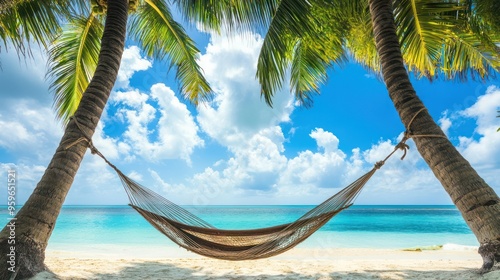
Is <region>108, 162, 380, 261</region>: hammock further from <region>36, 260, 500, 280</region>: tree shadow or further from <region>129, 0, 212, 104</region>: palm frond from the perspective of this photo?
<region>129, 0, 212, 104</region>: palm frond

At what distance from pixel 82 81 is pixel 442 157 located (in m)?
3.21

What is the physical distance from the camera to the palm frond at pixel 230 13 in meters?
2.87

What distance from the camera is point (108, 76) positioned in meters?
2.35

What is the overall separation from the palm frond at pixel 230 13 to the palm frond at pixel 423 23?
1.02m

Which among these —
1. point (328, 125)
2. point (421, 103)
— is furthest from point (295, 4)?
point (328, 125)

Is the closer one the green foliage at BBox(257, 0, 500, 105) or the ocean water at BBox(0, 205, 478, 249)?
the green foliage at BBox(257, 0, 500, 105)

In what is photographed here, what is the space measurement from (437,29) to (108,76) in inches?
98.2

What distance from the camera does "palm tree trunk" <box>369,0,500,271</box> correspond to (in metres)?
1.77

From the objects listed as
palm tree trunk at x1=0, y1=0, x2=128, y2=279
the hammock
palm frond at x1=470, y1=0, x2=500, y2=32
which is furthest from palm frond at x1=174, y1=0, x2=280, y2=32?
the hammock

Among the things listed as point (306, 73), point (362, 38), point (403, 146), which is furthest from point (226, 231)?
point (362, 38)

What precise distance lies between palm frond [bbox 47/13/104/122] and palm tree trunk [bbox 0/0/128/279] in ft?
3.81

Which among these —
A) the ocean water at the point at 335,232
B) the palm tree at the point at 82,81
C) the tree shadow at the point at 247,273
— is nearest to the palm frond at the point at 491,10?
the tree shadow at the point at 247,273

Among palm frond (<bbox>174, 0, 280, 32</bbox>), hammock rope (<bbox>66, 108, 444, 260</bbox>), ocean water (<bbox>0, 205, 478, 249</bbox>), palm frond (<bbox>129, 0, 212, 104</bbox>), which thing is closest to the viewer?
hammock rope (<bbox>66, 108, 444, 260</bbox>)

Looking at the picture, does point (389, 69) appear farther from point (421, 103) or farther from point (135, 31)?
point (135, 31)
